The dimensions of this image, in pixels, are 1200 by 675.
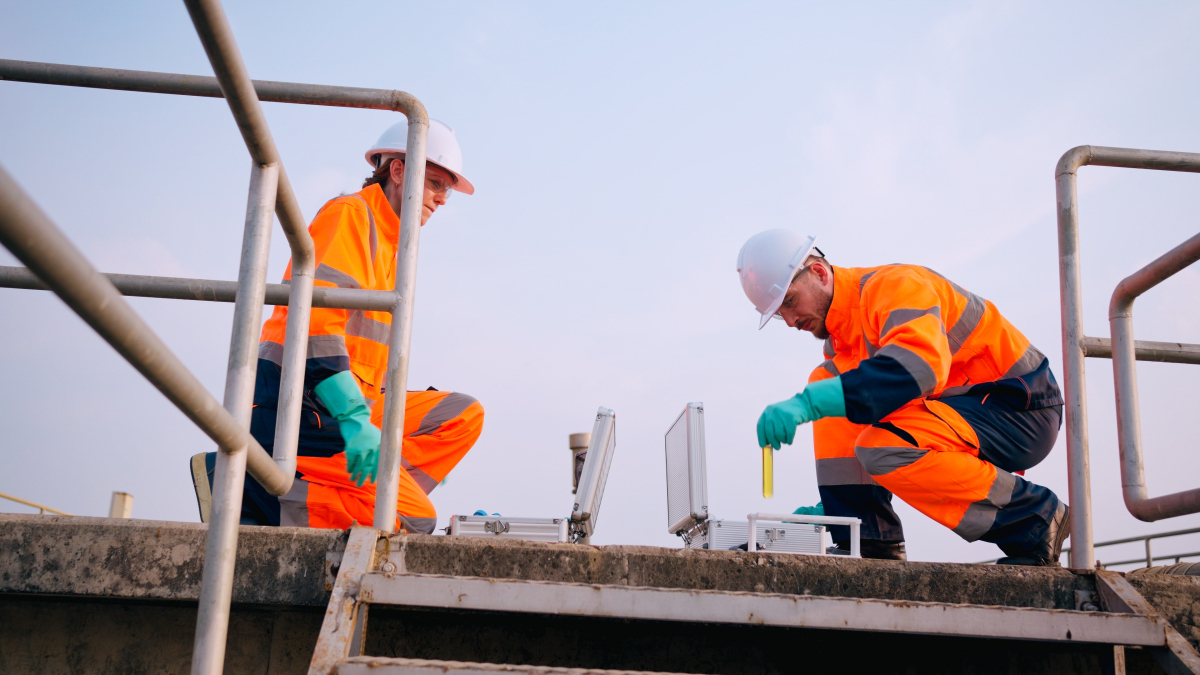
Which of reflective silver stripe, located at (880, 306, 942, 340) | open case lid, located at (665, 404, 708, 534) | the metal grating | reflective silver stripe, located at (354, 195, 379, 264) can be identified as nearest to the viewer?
reflective silver stripe, located at (880, 306, 942, 340)

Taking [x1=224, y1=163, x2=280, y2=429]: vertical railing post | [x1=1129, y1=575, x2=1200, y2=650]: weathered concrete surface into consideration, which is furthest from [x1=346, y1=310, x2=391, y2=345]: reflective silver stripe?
[x1=1129, y1=575, x2=1200, y2=650]: weathered concrete surface

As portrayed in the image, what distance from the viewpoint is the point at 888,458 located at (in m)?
3.01

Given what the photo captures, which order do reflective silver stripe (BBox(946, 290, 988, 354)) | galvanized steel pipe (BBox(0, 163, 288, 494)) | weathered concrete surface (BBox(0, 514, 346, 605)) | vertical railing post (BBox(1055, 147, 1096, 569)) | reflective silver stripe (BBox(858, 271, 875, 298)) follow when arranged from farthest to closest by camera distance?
reflective silver stripe (BBox(858, 271, 875, 298)) → reflective silver stripe (BBox(946, 290, 988, 354)) → vertical railing post (BBox(1055, 147, 1096, 569)) → weathered concrete surface (BBox(0, 514, 346, 605)) → galvanized steel pipe (BBox(0, 163, 288, 494))

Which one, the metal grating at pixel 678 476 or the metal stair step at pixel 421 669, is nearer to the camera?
the metal stair step at pixel 421 669

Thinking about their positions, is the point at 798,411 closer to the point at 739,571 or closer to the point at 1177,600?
the point at 739,571

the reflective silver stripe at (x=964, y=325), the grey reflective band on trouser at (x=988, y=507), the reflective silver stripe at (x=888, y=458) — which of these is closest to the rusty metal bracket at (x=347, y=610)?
the reflective silver stripe at (x=888, y=458)

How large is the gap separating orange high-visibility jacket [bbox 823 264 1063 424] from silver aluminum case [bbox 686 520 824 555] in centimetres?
88

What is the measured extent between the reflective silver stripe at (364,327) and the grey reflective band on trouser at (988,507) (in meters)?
2.00

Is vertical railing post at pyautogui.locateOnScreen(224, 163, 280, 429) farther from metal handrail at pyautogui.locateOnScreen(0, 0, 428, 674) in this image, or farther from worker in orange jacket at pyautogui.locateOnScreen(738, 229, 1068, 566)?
worker in orange jacket at pyautogui.locateOnScreen(738, 229, 1068, 566)

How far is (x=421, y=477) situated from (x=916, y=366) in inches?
69.4

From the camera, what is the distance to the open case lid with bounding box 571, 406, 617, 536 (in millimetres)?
4949

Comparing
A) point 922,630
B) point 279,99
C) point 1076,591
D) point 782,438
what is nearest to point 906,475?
point 782,438

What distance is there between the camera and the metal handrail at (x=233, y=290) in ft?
2.68

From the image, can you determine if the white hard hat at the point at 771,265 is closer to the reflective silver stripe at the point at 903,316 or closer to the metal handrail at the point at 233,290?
the reflective silver stripe at the point at 903,316
